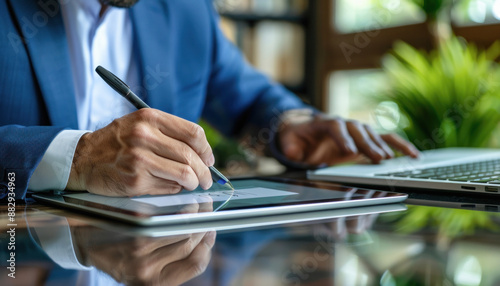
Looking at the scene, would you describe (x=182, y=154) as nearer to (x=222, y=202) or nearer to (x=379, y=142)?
(x=222, y=202)

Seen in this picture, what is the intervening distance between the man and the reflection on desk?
138 millimetres

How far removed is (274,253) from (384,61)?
10.1ft

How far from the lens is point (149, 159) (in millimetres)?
631

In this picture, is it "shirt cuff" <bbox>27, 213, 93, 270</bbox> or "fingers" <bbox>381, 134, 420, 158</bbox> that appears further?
"fingers" <bbox>381, 134, 420, 158</bbox>

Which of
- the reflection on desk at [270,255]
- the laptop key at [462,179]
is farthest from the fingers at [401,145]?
the reflection on desk at [270,255]

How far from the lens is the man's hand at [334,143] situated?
3.42 ft

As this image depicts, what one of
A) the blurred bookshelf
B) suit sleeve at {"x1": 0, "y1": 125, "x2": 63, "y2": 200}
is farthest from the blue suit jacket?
the blurred bookshelf

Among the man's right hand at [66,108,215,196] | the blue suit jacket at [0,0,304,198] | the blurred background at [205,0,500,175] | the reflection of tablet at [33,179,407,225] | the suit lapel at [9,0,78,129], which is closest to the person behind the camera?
the reflection of tablet at [33,179,407,225]

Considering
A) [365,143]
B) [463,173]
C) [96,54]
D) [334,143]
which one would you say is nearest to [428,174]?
[463,173]

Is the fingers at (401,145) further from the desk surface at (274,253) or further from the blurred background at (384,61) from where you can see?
the desk surface at (274,253)

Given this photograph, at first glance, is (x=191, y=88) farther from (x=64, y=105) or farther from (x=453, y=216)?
(x=453, y=216)

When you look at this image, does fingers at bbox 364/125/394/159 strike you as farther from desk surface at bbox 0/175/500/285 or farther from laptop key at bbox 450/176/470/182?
desk surface at bbox 0/175/500/285

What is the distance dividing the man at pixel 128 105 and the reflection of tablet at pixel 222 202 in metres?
0.03

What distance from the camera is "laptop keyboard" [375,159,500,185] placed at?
74 centimetres
